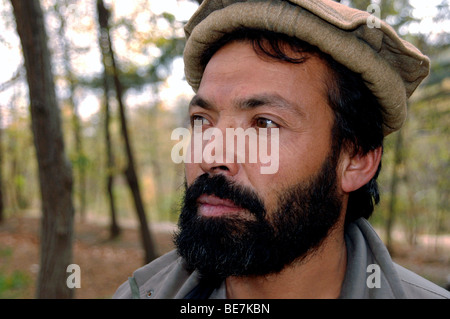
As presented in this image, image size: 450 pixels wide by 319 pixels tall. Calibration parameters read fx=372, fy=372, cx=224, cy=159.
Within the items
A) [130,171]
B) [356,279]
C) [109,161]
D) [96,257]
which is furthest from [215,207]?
[109,161]

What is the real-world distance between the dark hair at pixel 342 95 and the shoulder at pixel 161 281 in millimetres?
1119

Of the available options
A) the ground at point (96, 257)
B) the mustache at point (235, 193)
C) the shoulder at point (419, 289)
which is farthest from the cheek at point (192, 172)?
the ground at point (96, 257)

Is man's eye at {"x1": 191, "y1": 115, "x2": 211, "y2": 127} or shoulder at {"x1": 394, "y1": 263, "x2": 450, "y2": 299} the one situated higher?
man's eye at {"x1": 191, "y1": 115, "x2": 211, "y2": 127}

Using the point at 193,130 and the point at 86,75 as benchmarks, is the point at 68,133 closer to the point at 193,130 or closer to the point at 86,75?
the point at 86,75

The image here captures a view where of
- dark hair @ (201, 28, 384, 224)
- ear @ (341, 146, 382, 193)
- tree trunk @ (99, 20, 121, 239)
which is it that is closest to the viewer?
dark hair @ (201, 28, 384, 224)

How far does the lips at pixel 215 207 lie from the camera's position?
1.77 meters

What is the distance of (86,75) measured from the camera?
14352 millimetres

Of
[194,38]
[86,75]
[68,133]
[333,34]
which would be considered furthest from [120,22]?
[68,133]

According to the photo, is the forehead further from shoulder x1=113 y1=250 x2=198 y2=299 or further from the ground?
the ground

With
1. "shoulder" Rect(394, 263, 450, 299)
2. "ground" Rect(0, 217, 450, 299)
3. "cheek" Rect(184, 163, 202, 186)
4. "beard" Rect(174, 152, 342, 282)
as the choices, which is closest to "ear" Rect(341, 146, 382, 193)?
"beard" Rect(174, 152, 342, 282)

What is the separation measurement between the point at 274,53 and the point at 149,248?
25.0ft

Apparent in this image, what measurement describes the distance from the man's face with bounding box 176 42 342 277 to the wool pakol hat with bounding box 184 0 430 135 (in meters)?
0.14

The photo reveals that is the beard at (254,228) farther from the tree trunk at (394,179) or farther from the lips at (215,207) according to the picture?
the tree trunk at (394,179)

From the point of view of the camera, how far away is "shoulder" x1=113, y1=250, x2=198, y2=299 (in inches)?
82.4
